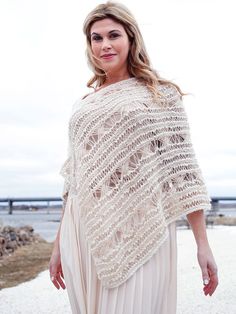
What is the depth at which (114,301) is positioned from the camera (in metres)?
2.12

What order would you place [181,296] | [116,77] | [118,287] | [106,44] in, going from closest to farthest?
[118,287] → [106,44] → [116,77] → [181,296]

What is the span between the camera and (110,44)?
7.53ft

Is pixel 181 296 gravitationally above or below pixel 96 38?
below

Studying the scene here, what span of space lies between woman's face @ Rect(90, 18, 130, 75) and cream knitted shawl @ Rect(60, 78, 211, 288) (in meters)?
0.08

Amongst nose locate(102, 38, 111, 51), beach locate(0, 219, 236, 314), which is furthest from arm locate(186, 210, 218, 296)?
beach locate(0, 219, 236, 314)

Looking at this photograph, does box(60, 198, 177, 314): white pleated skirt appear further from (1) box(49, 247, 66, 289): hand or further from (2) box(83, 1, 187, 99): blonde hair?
(2) box(83, 1, 187, 99): blonde hair

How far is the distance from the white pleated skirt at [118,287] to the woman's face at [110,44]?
1.82ft

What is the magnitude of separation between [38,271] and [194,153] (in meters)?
6.64

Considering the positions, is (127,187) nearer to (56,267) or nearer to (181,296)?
(56,267)

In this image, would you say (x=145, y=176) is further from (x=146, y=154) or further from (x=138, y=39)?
(x=138, y=39)

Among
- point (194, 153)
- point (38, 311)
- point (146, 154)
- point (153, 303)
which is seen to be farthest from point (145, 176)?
point (38, 311)

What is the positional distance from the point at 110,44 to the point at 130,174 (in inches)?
19.8

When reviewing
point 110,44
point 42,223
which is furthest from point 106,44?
point 42,223

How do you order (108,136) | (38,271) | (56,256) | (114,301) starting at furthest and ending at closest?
1. (38,271)
2. (56,256)
3. (108,136)
4. (114,301)
